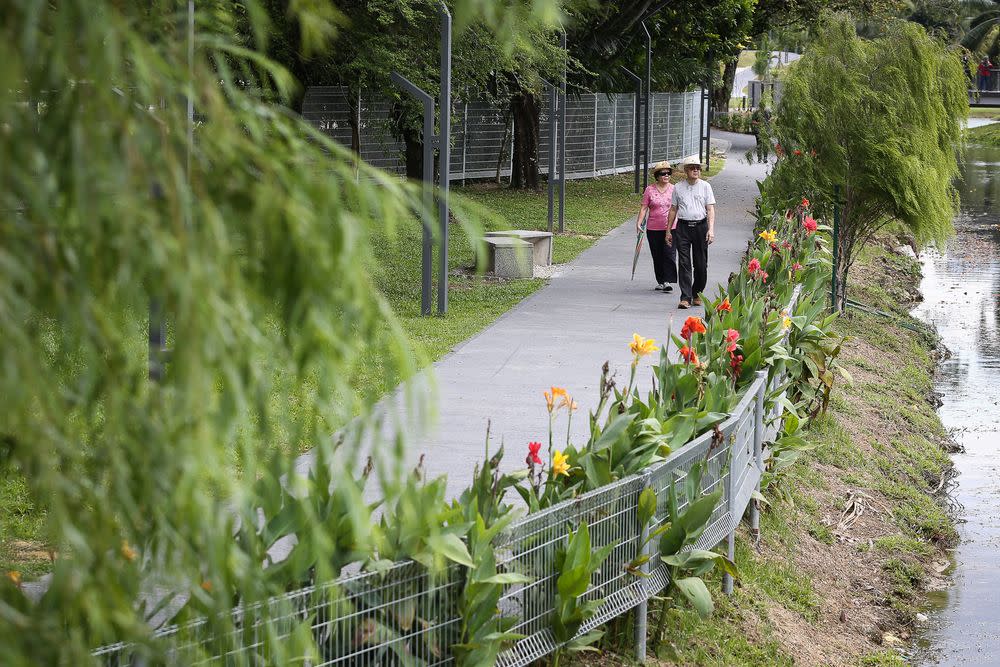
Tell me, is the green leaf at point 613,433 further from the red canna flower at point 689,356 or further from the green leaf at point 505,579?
the green leaf at point 505,579

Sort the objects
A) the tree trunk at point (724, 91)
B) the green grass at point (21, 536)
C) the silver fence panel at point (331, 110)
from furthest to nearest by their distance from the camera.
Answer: the tree trunk at point (724, 91)
the silver fence panel at point (331, 110)
the green grass at point (21, 536)

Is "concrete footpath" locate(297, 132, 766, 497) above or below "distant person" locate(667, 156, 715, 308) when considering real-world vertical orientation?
below

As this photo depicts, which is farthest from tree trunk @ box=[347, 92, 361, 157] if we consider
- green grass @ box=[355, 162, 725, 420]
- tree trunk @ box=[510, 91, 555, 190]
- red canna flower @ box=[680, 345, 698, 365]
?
red canna flower @ box=[680, 345, 698, 365]

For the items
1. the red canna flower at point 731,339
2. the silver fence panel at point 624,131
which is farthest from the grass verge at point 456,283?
the red canna flower at point 731,339

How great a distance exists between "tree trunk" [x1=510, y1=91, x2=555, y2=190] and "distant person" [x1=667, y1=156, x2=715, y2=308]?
1472 cm

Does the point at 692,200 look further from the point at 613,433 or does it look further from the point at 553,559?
the point at 553,559

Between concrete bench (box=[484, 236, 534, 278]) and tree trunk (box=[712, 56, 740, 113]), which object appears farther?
tree trunk (box=[712, 56, 740, 113])

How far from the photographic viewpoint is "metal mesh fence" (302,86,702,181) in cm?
2736

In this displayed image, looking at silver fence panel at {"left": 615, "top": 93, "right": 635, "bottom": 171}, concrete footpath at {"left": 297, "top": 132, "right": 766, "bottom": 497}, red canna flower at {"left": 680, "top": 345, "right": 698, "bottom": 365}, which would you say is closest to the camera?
red canna flower at {"left": 680, "top": 345, "right": 698, "bottom": 365}

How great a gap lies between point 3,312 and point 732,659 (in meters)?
5.16

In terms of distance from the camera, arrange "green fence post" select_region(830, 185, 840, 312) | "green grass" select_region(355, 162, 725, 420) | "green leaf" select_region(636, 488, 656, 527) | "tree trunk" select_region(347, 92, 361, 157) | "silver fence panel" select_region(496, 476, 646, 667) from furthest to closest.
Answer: "tree trunk" select_region(347, 92, 361, 157) → "green fence post" select_region(830, 185, 840, 312) → "green grass" select_region(355, 162, 725, 420) → "green leaf" select_region(636, 488, 656, 527) → "silver fence panel" select_region(496, 476, 646, 667)

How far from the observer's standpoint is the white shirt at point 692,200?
46.4 feet

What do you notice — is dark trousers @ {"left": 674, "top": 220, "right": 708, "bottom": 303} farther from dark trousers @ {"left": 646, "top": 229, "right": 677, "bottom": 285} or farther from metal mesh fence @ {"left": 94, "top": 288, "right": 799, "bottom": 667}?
metal mesh fence @ {"left": 94, "top": 288, "right": 799, "bottom": 667}

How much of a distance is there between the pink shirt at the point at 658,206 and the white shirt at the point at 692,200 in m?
0.67
